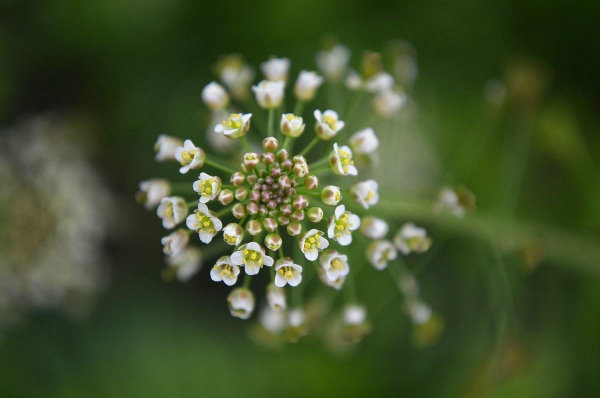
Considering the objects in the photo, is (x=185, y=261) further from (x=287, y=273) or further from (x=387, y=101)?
(x=387, y=101)

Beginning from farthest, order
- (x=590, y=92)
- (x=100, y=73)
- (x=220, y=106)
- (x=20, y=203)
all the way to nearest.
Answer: (x=100, y=73) → (x=590, y=92) → (x=20, y=203) → (x=220, y=106)

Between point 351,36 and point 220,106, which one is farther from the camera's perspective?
point 351,36

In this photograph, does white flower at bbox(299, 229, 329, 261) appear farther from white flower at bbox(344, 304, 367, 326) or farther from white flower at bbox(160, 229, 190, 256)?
white flower at bbox(344, 304, 367, 326)

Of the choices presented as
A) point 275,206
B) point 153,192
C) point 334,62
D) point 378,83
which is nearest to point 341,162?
point 275,206

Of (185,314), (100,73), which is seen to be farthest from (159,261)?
(100,73)

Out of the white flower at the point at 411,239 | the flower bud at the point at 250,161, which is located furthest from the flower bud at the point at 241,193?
the white flower at the point at 411,239

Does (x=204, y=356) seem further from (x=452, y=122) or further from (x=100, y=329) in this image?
(x=452, y=122)
